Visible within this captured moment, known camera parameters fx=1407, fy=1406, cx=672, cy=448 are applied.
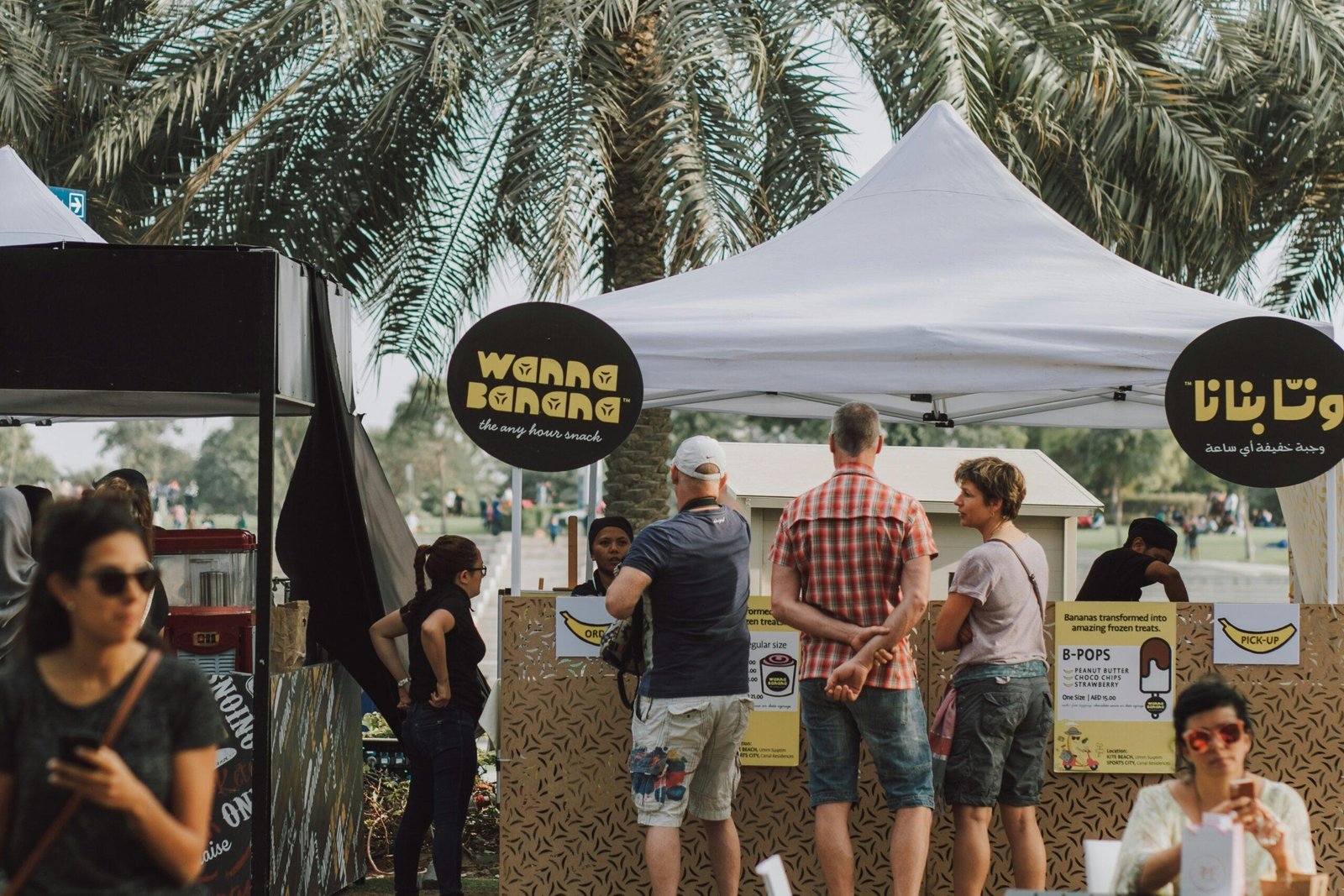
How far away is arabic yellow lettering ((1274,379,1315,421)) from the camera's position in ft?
17.4

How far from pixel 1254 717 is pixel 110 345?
4.56 m

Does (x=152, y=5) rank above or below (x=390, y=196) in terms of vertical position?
above

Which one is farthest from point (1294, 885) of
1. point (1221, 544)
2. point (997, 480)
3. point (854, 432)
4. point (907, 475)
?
point (1221, 544)

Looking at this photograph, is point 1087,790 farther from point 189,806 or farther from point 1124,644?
point 189,806

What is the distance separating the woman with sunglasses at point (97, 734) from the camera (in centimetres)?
234

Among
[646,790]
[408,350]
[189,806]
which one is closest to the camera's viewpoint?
[189,806]

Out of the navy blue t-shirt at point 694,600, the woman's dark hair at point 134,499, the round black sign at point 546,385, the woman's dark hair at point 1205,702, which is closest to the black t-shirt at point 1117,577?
the navy blue t-shirt at point 694,600

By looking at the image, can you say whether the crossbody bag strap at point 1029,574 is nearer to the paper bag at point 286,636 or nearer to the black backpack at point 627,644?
the black backpack at point 627,644

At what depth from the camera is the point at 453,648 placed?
562 centimetres

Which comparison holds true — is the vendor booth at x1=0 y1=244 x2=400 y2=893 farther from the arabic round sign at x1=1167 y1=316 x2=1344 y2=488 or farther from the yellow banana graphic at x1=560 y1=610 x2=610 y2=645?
the arabic round sign at x1=1167 y1=316 x2=1344 y2=488

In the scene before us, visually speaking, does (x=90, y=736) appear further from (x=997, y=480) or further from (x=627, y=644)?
(x=997, y=480)

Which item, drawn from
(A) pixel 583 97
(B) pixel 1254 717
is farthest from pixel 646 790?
(A) pixel 583 97

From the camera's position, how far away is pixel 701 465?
16.0 feet

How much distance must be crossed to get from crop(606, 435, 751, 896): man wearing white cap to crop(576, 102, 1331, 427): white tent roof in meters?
0.67
